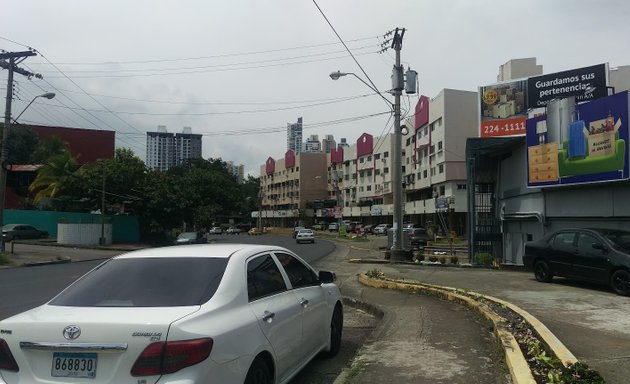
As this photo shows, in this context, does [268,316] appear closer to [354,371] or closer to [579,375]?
[354,371]

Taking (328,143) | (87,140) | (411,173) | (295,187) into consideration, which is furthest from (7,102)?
(328,143)

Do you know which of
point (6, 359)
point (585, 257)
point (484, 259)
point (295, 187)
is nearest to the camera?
point (6, 359)

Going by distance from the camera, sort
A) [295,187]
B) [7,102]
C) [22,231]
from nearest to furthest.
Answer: [7,102], [22,231], [295,187]

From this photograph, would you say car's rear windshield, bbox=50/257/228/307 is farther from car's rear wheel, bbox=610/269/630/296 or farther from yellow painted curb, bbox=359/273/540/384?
car's rear wheel, bbox=610/269/630/296

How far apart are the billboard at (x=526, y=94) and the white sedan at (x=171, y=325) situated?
4490 cm

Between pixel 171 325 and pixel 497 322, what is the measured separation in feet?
17.0

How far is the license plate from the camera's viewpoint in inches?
141

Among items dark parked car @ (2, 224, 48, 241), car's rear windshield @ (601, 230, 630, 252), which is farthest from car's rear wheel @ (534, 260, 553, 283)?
dark parked car @ (2, 224, 48, 241)

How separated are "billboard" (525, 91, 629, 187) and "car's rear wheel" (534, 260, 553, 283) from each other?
3.34 meters

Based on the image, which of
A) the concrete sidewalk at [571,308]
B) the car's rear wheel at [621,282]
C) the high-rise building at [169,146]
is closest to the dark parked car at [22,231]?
the high-rise building at [169,146]

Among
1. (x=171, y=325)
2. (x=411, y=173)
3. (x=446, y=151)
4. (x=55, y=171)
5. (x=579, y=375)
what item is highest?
(x=446, y=151)

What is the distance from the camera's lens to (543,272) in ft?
43.1

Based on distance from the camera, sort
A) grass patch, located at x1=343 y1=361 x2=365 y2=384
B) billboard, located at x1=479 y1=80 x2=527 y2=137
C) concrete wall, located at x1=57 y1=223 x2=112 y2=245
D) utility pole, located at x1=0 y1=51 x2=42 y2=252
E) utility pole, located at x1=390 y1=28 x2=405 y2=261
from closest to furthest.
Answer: grass patch, located at x1=343 y1=361 x2=365 y2=384
utility pole, located at x1=390 y1=28 x2=405 y2=261
utility pole, located at x1=0 y1=51 x2=42 y2=252
concrete wall, located at x1=57 y1=223 x2=112 y2=245
billboard, located at x1=479 y1=80 x2=527 y2=137

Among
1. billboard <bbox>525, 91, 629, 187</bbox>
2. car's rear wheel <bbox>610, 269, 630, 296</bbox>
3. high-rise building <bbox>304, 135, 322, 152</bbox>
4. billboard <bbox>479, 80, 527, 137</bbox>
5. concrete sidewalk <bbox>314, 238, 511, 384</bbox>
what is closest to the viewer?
concrete sidewalk <bbox>314, 238, 511, 384</bbox>
